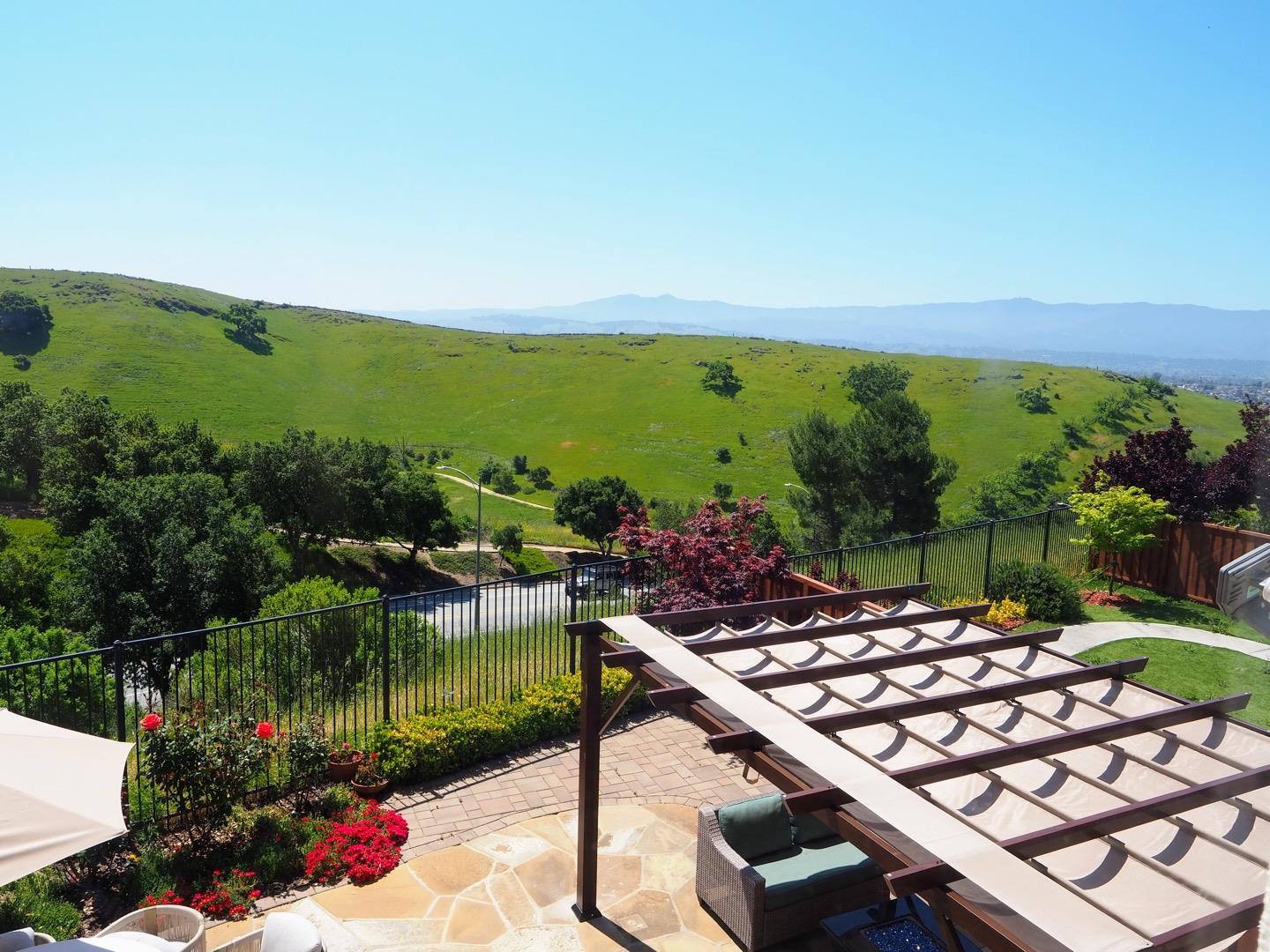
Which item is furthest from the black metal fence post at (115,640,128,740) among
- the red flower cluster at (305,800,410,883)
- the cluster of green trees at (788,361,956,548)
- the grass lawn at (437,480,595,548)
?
the grass lawn at (437,480,595,548)

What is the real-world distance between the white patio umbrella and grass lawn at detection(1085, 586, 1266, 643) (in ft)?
46.9

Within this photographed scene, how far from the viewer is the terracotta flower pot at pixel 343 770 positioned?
28.4 feet

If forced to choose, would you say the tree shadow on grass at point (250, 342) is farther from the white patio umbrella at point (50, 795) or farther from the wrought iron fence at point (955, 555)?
the white patio umbrella at point (50, 795)

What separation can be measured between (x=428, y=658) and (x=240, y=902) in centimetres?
482

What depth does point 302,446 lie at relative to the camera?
1660 inches

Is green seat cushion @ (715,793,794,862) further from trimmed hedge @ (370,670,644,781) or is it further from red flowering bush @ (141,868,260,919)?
red flowering bush @ (141,868,260,919)

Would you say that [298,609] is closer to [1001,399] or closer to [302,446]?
[302,446]

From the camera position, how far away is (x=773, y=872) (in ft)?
21.1

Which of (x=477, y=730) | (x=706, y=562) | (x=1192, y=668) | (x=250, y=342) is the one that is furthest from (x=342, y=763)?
(x=250, y=342)

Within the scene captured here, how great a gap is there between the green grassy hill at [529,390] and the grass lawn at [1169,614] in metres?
50.6

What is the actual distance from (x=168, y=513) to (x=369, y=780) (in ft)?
73.2

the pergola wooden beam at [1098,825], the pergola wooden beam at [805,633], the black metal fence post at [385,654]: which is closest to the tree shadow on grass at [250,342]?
the black metal fence post at [385,654]

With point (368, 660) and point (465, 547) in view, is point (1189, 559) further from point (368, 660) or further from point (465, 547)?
point (465, 547)

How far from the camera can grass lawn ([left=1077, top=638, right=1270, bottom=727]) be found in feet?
36.0
